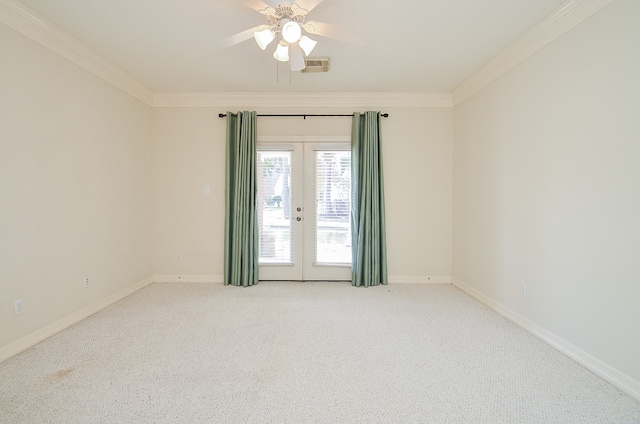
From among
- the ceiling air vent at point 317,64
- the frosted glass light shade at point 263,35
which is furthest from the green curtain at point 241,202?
the frosted glass light shade at point 263,35

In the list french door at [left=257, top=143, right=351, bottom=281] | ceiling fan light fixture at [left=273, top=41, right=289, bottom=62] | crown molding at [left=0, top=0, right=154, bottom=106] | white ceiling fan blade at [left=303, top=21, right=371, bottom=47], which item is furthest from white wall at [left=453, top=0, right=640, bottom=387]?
crown molding at [left=0, top=0, right=154, bottom=106]

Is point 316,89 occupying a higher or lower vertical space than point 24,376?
higher

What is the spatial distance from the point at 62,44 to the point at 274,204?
2664mm

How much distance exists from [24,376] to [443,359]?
116 inches

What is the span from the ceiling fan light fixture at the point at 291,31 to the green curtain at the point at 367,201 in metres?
2.12

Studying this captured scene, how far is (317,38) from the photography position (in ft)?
8.60

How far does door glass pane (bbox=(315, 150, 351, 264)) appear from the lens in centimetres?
404

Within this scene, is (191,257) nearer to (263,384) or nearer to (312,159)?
(312,159)

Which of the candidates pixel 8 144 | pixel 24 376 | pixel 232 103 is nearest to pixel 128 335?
pixel 24 376

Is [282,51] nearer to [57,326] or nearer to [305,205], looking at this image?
[305,205]

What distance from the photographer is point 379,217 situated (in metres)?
3.91

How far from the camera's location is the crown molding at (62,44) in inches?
84.7

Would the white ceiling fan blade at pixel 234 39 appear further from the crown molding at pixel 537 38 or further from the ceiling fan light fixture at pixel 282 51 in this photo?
the crown molding at pixel 537 38

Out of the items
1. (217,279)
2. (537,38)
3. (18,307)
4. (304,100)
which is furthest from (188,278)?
(537,38)
